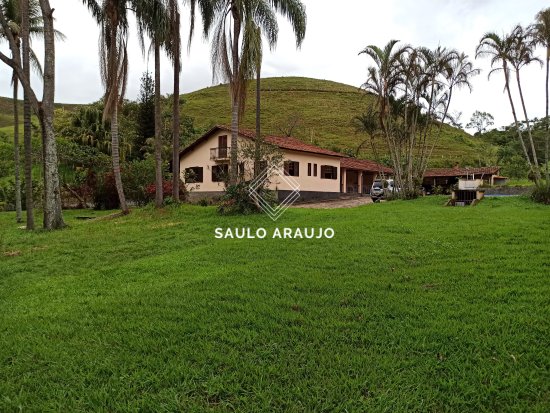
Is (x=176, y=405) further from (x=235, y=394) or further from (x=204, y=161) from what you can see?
(x=204, y=161)

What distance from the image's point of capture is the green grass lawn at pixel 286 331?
267 cm

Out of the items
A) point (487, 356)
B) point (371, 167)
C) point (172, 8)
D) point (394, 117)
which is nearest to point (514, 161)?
point (371, 167)

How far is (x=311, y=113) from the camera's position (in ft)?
218

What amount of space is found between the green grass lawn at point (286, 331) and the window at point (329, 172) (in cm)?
2036

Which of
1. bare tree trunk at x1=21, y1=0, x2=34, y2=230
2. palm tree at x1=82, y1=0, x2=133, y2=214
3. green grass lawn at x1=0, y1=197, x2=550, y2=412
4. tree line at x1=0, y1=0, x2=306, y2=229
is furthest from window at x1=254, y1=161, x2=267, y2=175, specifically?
bare tree trunk at x1=21, y1=0, x2=34, y2=230

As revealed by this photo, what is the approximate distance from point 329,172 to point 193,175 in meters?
9.63

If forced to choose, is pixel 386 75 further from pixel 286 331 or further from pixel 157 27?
pixel 286 331

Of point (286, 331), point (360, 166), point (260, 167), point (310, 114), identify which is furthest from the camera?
point (310, 114)

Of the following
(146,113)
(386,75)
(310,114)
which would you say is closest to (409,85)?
(386,75)

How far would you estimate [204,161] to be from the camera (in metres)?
25.8

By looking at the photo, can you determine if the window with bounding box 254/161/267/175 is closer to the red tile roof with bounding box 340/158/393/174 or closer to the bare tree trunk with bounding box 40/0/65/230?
the bare tree trunk with bounding box 40/0/65/230

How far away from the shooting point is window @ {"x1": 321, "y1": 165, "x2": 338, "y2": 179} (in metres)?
27.4

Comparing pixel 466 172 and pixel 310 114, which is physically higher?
pixel 310 114

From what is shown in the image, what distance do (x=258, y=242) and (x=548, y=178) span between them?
43.6 ft
